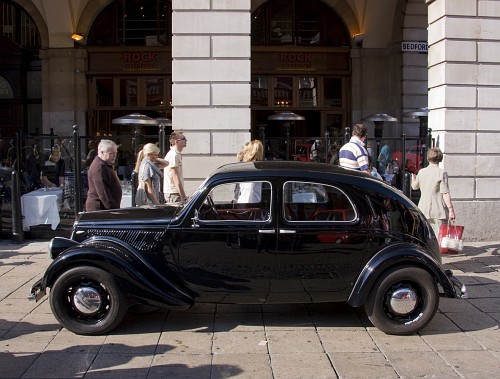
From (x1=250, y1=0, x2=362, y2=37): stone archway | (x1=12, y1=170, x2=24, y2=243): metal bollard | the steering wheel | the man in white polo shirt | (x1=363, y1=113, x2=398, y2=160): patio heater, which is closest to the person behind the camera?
the steering wheel

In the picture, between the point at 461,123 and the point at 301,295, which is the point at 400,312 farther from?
the point at 461,123

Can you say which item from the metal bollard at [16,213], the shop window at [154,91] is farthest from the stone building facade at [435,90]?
the shop window at [154,91]

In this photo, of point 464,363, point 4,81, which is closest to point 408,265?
point 464,363

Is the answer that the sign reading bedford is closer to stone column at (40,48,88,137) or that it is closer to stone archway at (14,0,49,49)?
stone column at (40,48,88,137)

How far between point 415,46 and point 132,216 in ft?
39.4

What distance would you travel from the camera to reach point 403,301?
5727 mm

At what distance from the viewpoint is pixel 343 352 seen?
5.35 meters

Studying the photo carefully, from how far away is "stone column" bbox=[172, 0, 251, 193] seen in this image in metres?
11.3

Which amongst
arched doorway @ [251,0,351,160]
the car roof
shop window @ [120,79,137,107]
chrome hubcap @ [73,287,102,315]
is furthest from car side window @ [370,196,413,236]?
shop window @ [120,79,137,107]

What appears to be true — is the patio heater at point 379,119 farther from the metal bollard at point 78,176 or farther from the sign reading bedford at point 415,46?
the metal bollard at point 78,176

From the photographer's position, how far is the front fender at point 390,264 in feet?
18.5

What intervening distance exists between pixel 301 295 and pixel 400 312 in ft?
3.18

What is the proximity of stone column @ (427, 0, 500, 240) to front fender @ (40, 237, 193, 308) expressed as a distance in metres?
6.83

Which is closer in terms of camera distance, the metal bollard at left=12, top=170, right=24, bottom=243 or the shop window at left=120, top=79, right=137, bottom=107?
the metal bollard at left=12, top=170, right=24, bottom=243
